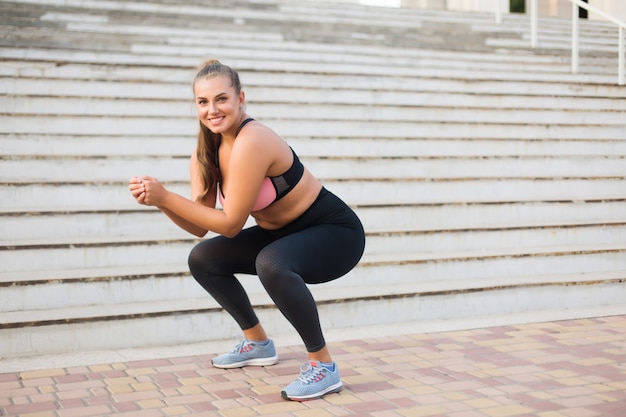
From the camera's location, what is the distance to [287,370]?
154 inches

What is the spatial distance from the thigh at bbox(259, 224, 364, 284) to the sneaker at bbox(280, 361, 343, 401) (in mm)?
373

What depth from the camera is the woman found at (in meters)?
3.32

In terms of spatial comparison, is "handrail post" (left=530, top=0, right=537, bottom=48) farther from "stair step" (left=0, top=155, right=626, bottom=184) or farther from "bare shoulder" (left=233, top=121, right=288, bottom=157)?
"bare shoulder" (left=233, top=121, right=288, bottom=157)

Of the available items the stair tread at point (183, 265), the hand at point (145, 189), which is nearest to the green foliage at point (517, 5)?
the stair tread at point (183, 265)

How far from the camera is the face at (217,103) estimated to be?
339 cm

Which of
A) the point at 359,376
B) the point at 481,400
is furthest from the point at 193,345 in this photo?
the point at 481,400

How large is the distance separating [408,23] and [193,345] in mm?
7811

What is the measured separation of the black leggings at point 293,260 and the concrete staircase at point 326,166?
657 millimetres

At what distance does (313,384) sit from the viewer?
11.3ft

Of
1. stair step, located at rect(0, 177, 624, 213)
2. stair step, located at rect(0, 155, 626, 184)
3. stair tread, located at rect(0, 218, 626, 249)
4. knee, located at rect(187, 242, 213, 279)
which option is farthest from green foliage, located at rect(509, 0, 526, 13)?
knee, located at rect(187, 242, 213, 279)

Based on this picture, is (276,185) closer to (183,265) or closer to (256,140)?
(256,140)

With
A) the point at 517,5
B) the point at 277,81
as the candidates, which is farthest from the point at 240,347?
the point at 517,5

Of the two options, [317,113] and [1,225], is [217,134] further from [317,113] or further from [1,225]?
[317,113]

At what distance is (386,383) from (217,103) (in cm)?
139
